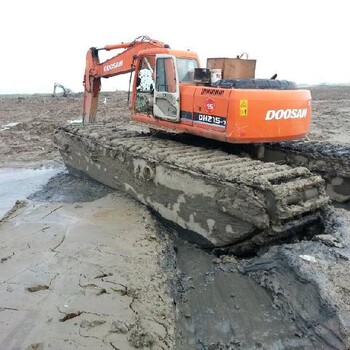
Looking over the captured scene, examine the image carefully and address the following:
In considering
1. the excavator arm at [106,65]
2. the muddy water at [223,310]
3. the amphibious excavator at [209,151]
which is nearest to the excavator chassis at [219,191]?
the amphibious excavator at [209,151]

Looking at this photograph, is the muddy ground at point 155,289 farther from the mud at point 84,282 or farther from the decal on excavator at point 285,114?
the decal on excavator at point 285,114

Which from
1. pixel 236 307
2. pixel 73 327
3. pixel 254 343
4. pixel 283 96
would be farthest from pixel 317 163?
pixel 73 327

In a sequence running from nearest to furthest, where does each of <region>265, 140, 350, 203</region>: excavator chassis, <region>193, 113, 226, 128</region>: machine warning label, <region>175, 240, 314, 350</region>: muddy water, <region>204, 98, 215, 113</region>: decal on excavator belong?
<region>175, 240, 314, 350</region>: muddy water
<region>193, 113, 226, 128</region>: machine warning label
<region>204, 98, 215, 113</region>: decal on excavator
<region>265, 140, 350, 203</region>: excavator chassis

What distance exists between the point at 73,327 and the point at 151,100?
436cm

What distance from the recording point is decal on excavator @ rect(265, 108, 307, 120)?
5352 millimetres

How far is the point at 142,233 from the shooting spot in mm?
5289

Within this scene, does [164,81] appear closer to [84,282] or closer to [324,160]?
[324,160]

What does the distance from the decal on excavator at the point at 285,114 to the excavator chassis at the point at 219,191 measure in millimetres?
651

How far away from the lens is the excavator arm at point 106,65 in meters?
7.38

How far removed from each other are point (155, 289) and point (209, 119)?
8.33 ft

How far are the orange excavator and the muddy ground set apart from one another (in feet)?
4.63

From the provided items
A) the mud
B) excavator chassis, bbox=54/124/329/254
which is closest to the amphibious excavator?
excavator chassis, bbox=54/124/329/254

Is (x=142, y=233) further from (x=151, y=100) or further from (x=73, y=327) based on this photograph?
(x=151, y=100)

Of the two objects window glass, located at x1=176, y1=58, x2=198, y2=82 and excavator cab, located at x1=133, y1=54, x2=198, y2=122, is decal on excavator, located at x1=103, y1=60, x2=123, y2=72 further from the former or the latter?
window glass, located at x1=176, y1=58, x2=198, y2=82
